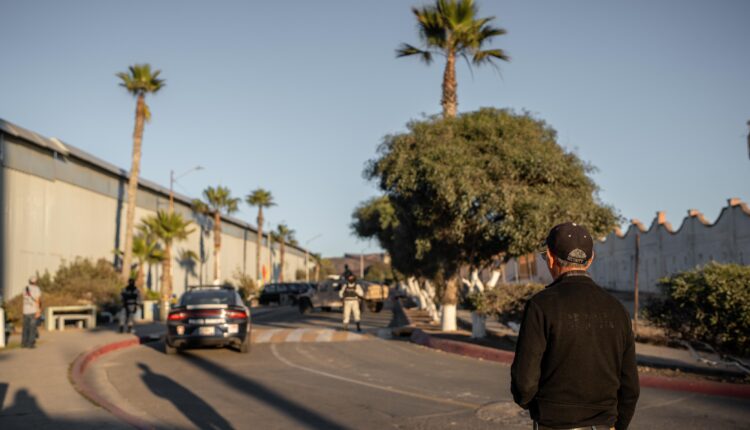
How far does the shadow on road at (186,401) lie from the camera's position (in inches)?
361

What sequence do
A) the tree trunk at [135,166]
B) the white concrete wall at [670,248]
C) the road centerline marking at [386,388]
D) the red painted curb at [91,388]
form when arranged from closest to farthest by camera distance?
the red painted curb at [91,388] < the road centerline marking at [386,388] < the white concrete wall at [670,248] < the tree trunk at [135,166]

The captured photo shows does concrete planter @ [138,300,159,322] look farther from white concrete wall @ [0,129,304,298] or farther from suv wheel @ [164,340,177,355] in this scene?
suv wheel @ [164,340,177,355]

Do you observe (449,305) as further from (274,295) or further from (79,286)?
(274,295)

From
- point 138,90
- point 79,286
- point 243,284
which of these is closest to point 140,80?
point 138,90

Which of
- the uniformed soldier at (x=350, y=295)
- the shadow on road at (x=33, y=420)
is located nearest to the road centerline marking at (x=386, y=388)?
the shadow on road at (x=33, y=420)

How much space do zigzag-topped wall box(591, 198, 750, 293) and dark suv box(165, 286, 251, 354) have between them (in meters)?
13.7

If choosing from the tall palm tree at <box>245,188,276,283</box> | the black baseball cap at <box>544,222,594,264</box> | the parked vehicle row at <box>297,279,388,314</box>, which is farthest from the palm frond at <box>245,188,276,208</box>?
the black baseball cap at <box>544,222,594,264</box>

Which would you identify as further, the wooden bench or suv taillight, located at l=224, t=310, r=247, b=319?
the wooden bench

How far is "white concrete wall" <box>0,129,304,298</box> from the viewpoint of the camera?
103 ft

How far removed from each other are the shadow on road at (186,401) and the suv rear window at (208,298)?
355 cm

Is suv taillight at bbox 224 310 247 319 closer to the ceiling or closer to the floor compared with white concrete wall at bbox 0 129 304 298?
closer to the floor

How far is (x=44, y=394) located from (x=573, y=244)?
9480 mm

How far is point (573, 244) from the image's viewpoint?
3754mm

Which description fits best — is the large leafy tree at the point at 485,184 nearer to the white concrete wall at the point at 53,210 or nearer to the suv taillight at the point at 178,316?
the suv taillight at the point at 178,316
